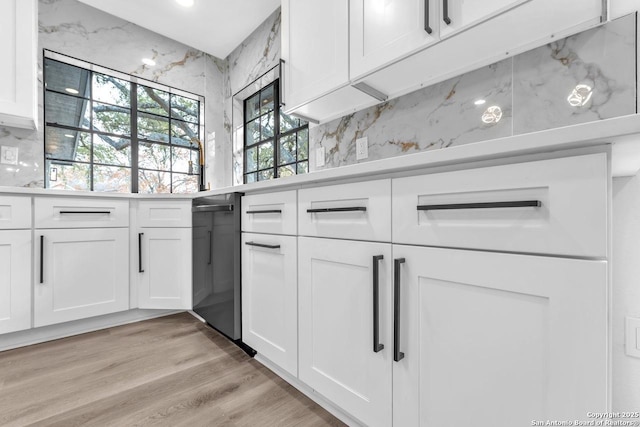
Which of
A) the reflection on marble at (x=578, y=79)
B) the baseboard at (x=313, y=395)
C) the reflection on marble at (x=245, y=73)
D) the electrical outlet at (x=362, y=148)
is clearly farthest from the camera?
the reflection on marble at (x=245, y=73)

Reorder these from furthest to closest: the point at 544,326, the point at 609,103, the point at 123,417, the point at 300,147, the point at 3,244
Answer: the point at 300,147 → the point at 3,244 → the point at 123,417 → the point at 609,103 → the point at 544,326

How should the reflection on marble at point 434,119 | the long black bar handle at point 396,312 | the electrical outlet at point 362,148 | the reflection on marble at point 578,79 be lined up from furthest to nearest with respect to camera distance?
1. the electrical outlet at point 362,148
2. the reflection on marble at point 434,119
3. the reflection on marble at point 578,79
4. the long black bar handle at point 396,312

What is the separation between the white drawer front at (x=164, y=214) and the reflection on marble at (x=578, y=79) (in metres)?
2.02

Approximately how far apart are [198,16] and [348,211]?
252 centimetres

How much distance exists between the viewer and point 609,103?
95 cm

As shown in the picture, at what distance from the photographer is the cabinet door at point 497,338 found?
1.80 feet

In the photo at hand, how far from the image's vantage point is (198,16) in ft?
8.16

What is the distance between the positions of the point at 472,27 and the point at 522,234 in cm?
79

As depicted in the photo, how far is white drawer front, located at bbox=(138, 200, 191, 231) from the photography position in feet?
6.92

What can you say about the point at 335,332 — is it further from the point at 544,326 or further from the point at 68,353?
the point at 68,353

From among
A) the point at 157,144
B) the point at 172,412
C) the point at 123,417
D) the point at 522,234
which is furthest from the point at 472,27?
the point at 157,144

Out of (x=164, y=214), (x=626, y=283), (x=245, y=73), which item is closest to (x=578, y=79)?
(x=626, y=283)

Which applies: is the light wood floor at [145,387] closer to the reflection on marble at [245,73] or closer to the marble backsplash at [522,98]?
the marble backsplash at [522,98]


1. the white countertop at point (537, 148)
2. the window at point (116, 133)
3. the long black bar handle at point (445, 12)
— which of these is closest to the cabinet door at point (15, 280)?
the window at point (116, 133)
